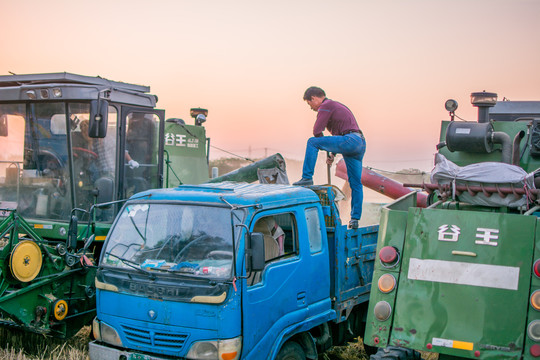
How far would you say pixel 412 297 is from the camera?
200 inches

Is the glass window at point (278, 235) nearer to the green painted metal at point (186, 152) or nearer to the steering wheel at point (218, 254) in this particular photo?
the steering wheel at point (218, 254)

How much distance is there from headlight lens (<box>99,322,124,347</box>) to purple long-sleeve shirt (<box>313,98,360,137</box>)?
4.11m

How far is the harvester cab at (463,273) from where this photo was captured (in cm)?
478

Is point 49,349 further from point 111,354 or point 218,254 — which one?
point 218,254

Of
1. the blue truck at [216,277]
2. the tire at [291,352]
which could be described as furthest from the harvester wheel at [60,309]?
the tire at [291,352]

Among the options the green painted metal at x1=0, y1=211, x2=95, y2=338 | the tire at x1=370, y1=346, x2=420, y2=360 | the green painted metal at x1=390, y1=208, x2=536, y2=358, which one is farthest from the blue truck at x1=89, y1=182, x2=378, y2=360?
the green painted metal at x1=0, y1=211, x2=95, y2=338

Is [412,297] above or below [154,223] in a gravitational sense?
below

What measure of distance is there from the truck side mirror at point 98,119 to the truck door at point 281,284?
3118mm

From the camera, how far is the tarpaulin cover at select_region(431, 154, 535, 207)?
5465mm

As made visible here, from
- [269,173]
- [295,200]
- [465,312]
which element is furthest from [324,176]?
[465,312]

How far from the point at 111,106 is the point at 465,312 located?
19.8 feet

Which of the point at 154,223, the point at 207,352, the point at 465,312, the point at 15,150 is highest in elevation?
the point at 15,150

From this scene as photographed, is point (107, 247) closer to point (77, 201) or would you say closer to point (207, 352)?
point (207, 352)

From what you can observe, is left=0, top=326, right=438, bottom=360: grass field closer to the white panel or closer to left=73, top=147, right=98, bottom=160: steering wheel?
left=73, top=147, right=98, bottom=160: steering wheel
